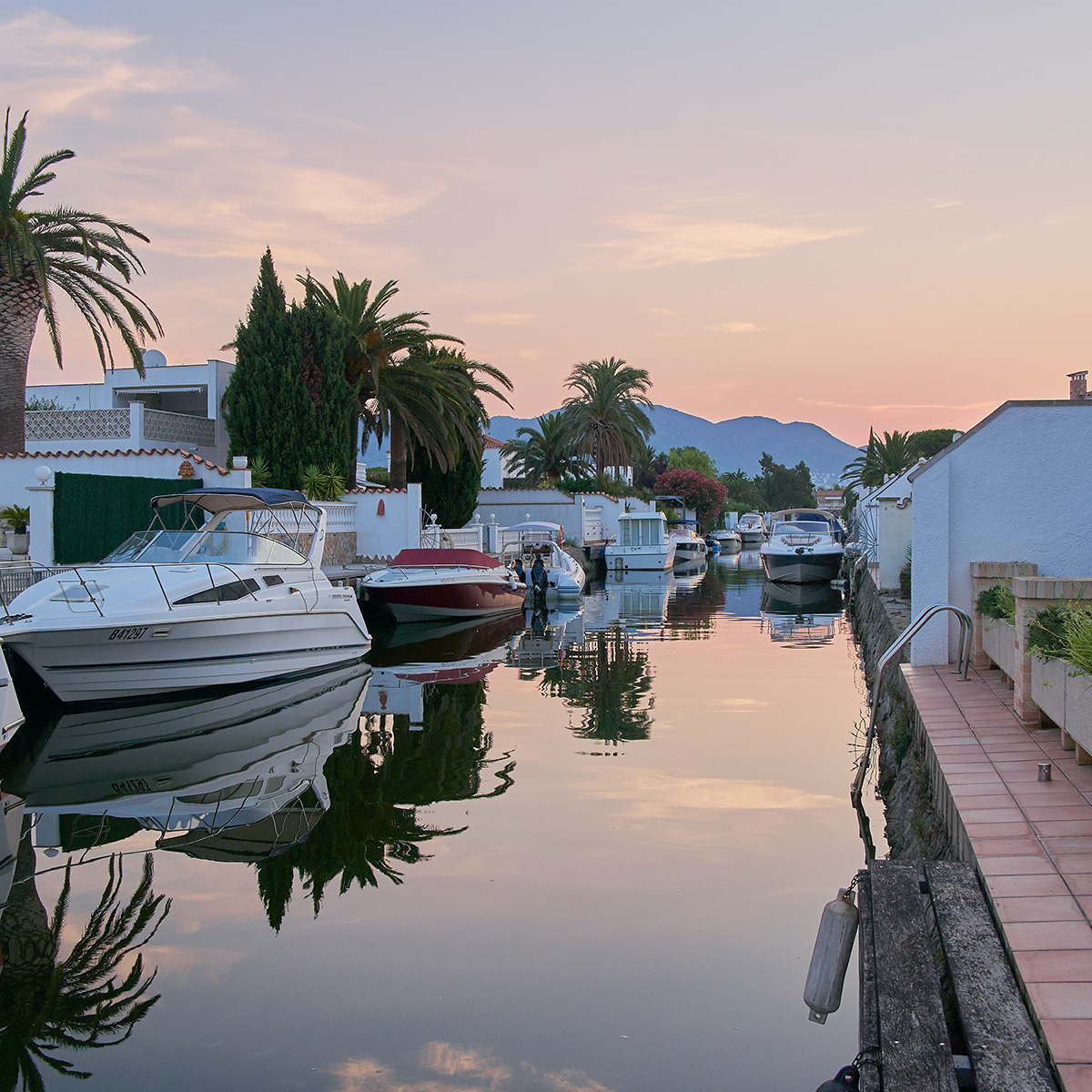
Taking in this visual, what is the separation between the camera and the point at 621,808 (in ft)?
31.0

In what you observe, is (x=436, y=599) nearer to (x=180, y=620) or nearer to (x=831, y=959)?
(x=180, y=620)

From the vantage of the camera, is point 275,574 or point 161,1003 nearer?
point 161,1003

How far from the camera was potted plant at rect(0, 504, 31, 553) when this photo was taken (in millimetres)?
21172

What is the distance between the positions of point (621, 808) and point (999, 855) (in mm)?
4512

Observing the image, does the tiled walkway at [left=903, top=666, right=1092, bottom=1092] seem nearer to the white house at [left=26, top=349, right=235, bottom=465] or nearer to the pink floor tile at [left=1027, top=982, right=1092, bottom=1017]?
the pink floor tile at [left=1027, top=982, right=1092, bottom=1017]

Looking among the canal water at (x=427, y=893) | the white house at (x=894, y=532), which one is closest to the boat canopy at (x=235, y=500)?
the canal water at (x=427, y=893)

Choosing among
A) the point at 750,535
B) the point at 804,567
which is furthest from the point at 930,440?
the point at 804,567

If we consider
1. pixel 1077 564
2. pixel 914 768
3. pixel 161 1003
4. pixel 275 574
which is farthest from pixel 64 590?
pixel 1077 564

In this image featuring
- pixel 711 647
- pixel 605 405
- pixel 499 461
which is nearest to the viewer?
pixel 711 647

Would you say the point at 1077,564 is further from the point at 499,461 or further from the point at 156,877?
the point at 499,461

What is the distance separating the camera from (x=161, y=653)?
13.9 m

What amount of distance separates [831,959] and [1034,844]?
1472mm

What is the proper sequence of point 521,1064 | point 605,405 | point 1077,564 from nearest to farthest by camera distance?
point 521,1064, point 1077,564, point 605,405

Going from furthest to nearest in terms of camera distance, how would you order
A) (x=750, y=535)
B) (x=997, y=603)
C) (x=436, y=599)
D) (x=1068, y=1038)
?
(x=750, y=535), (x=436, y=599), (x=997, y=603), (x=1068, y=1038)
